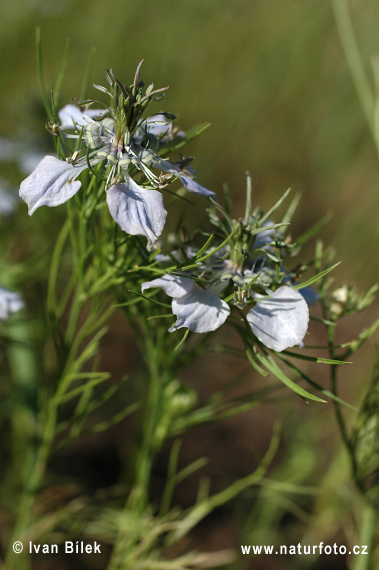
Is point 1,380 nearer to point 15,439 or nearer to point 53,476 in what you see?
point 15,439

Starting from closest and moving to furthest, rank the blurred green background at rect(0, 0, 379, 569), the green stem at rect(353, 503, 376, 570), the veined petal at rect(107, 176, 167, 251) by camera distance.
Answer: the veined petal at rect(107, 176, 167, 251), the green stem at rect(353, 503, 376, 570), the blurred green background at rect(0, 0, 379, 569)

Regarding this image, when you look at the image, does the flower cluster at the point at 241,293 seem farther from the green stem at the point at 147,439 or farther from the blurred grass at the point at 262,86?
the blurred grass at the point at 262,86

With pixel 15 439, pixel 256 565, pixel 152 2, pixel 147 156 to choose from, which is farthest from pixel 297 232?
pixel 147 156

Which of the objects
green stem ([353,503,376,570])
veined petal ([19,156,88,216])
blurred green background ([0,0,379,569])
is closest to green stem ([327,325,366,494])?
green stem ([353,503,376,570])

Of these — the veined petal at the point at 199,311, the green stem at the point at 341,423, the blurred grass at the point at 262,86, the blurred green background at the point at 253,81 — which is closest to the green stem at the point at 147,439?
the veined petal at the point at 199,311

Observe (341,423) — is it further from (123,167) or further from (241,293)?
(123,167)

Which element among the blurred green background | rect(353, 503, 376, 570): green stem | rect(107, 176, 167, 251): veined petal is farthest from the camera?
the blurred green background

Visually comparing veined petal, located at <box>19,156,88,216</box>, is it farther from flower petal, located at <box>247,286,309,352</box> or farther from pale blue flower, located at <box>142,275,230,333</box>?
flower petal, located at <box>247,286,309,352</box>
